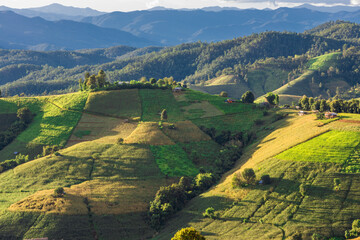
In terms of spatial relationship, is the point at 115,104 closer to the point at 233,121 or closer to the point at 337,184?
the point at 233,121

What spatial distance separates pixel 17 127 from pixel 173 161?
3527 inches

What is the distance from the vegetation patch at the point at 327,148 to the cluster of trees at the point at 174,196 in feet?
88.8

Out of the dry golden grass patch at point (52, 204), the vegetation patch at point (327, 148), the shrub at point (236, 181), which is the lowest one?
the dry golden grass patch at point (52, 204)

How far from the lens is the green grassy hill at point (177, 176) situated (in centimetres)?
8669

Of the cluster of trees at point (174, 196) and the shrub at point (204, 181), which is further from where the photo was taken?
the shrub at point (204, 181)

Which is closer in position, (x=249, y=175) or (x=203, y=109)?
(x=249, y=175)

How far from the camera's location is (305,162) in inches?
4021

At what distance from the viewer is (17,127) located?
549 feet

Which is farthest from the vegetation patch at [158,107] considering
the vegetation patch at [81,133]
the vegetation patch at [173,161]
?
the vegetation patch at [173,161]

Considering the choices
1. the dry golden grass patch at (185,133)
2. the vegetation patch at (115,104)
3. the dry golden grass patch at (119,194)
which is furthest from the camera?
the vegetation patch at (115,104)

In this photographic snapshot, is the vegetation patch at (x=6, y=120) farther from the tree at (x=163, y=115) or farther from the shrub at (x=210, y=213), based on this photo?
the shrub at (x=210, y=213)

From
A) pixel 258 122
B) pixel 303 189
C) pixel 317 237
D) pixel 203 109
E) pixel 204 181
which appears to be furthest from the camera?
pixel 203 109

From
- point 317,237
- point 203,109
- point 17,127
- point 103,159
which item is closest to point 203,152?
point 103,159

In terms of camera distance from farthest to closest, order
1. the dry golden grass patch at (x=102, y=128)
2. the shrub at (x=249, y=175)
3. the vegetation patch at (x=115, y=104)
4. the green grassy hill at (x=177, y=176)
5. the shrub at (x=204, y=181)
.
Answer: the vegetation patch at (x=115, y=104) → the dry golden grass patch at (x=102, y=128) → the shrub at (x=204, y=181) → the shrub at (x=249, y=175) → the green grassy hill at (x=177, y=176)
